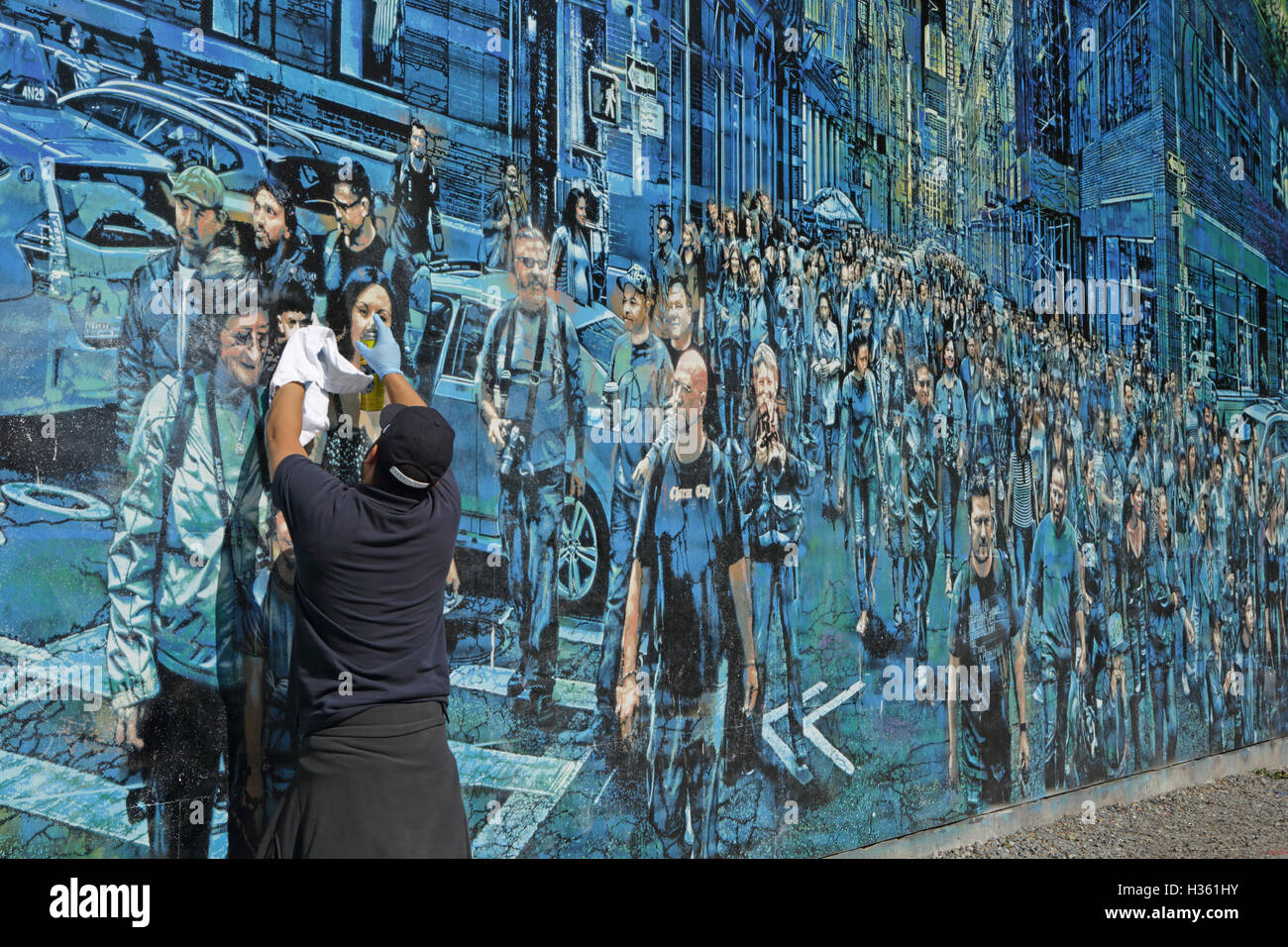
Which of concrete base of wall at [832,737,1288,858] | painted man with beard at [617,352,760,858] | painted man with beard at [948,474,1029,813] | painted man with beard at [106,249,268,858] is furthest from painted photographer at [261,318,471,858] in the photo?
painted man with beard at [948,474,1029,813]

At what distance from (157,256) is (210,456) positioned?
1.93 feet

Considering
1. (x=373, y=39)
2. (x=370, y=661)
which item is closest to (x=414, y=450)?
(x=370, y=661)

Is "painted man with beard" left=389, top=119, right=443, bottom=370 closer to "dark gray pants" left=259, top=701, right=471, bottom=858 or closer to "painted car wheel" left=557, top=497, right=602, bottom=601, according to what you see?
"painted car wheel" left=557, top=497, right=602, bottom=601

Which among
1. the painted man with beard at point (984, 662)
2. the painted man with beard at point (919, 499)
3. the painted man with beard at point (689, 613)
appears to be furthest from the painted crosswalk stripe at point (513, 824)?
the painted man with beard at point (984, 662)

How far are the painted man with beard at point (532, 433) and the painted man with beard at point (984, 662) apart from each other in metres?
2.75

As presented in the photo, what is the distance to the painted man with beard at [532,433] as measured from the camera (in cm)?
413

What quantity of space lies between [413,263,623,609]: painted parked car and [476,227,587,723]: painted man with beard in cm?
4

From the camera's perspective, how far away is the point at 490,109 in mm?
4141

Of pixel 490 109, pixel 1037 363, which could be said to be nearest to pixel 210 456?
pixel 490 109

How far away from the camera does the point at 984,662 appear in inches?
251

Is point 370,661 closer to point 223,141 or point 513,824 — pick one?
point 513,824

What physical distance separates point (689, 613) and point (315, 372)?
196 centimetres

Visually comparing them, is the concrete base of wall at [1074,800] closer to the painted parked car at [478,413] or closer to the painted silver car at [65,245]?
the painted parked car at [478,413]

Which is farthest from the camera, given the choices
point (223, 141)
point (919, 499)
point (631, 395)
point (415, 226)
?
point (919, 499)
